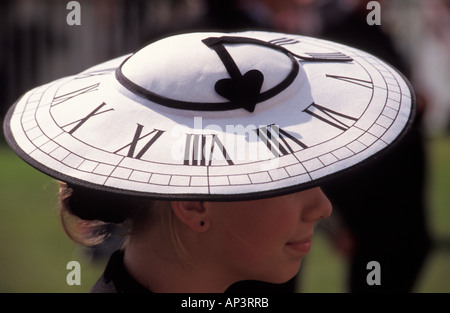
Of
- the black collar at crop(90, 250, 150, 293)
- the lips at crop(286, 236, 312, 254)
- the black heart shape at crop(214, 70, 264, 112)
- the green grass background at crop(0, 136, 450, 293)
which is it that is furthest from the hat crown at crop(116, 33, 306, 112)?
the green grass background at crop(0, 136, 450, 293)

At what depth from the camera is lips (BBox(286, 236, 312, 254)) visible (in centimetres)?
199

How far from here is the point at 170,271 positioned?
2064mm

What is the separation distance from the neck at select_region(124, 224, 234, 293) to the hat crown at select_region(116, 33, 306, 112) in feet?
1.40

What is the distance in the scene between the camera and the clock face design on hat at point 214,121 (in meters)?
1.70

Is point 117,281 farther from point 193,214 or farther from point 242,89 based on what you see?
point 242,89

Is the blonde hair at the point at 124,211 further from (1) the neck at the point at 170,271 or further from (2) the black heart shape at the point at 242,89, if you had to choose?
(2) the black heart shape at the point at 242,89

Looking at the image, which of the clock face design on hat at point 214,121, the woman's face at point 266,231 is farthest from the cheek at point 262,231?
the clock face design on hat at point 214,121

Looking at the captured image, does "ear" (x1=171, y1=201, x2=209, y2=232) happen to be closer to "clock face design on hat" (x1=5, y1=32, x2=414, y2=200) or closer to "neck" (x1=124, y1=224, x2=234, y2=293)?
"neck" (x1=124, y1=224, x2=234, y2=293)

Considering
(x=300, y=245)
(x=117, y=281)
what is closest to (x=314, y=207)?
(x=300, y=245)

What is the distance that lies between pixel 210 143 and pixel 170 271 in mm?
470
